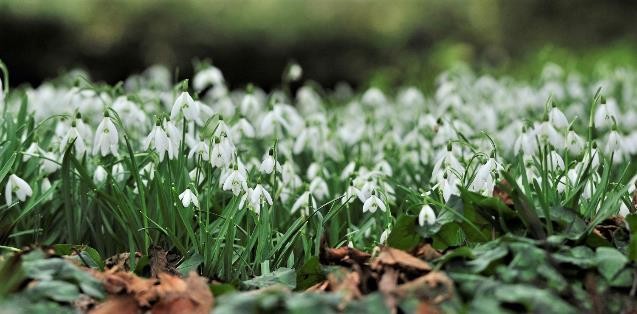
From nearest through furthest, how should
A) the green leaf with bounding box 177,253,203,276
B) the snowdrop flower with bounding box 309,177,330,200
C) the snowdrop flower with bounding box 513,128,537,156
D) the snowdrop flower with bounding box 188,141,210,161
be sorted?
the green leaf with bounding box 177,253,203,276 < the snowdrop flower with bounding box 188,141,210,161 < the snowdrop flower with bounding box 513,128,537,156 < the snowdrop flower with bounding box 309,177,330,200

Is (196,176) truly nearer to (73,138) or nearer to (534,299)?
(73,138)

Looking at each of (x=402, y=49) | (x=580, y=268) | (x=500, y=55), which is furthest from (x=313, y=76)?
(x=580, y=268)

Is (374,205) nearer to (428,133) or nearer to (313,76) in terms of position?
(428,133)

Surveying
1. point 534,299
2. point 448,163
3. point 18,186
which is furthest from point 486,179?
point 18,186

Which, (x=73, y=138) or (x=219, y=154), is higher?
(x=73, y=138)

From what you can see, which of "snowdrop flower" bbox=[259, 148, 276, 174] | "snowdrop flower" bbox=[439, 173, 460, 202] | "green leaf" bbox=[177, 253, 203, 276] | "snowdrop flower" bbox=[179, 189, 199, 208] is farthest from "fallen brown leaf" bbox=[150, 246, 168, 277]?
"snowdrop flower" bbox=[439, 173, 460, 202]

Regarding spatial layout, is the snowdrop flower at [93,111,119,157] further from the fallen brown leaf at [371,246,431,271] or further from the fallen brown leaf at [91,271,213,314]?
the fallen brown leaf at [371,246,431,271]

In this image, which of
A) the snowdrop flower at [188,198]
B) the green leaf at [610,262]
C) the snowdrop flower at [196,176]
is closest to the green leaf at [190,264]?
the snowdrop flower at [188,198]
